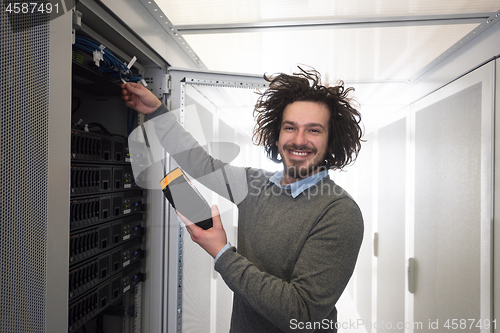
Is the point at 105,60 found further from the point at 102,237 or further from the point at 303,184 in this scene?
the point at 303,184

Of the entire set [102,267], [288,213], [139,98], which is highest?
[139,98]

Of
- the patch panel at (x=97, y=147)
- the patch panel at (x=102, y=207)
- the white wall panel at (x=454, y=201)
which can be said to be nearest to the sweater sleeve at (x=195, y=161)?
the patch panel at (x=97, y=147)

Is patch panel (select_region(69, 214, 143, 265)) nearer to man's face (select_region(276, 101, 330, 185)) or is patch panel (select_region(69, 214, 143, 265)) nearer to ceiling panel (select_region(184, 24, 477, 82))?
man's face (select_region(276, 101, 330, 185))

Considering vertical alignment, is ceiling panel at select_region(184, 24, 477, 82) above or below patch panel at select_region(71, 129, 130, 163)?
above

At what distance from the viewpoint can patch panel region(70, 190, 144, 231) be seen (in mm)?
889

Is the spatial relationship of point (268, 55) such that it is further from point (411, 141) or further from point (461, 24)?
point (411, 141)

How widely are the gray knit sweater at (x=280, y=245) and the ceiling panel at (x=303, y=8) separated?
455mm

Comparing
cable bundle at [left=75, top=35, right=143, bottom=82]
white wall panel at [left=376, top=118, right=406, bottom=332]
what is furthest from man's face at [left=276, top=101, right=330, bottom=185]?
white wall panel at [left=376, top=118, right=406, bottom=332]

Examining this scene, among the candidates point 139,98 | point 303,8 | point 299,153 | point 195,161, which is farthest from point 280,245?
point 303,8

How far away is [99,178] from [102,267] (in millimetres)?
340

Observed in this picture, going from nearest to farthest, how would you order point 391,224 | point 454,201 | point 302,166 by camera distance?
point 302,166 < point 454,201 < point 391,224

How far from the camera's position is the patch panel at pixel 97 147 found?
0.88 metres

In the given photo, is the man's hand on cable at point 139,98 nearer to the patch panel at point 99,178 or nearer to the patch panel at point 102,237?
the patch panel at point 99,178

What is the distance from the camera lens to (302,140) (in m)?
1.02
